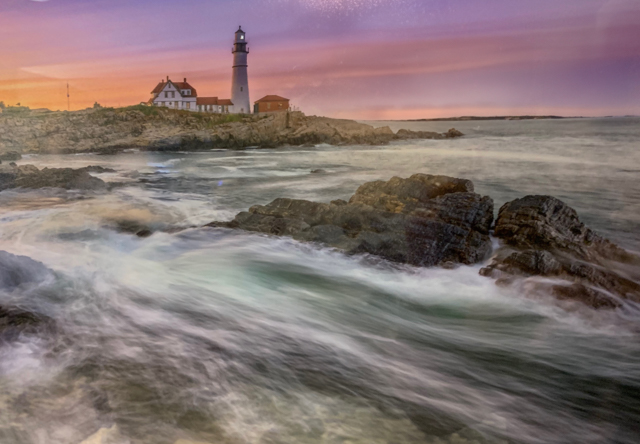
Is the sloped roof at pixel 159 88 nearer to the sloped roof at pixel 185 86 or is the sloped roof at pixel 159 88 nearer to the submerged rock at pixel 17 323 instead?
the sloped roof at pixel 185 86

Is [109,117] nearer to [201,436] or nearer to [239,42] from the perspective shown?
[239,42]

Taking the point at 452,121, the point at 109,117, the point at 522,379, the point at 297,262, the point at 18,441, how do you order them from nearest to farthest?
the point at 18,441 → the point at 522,379 → the point at 297,262 → the point at 452,121 → the point at 109,117

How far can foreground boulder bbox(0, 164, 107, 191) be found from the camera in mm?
6723

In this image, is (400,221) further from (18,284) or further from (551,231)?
(18,284)

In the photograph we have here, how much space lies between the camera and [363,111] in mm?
6676

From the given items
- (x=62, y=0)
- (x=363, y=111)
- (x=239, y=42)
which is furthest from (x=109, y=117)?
(x=363, y=111)

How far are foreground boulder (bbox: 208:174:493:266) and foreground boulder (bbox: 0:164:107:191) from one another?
116 inches

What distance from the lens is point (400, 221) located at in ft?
14.5

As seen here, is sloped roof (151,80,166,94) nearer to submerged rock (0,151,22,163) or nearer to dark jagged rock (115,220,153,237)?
submerged rock (0,151,22,163)

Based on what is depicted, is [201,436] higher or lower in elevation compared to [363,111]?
lower

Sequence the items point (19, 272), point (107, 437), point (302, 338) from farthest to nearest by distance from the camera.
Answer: point (19, 272) → point (302, 338) → point (107, 437)

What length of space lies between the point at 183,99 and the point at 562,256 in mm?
8233

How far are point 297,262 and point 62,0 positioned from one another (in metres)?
6.12

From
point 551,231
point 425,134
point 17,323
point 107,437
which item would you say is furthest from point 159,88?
point 107,437
